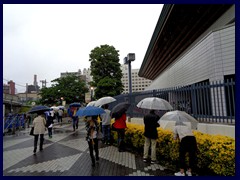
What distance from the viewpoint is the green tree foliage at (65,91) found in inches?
1413

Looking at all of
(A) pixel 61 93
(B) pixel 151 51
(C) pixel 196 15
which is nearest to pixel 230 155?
(C) pixel 196 15

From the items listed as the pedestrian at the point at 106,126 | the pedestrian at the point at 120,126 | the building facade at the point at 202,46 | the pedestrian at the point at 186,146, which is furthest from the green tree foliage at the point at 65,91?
the pedestrian at the point at 186,146

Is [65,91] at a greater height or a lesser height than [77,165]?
greater

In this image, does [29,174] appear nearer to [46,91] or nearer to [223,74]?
[223,74]

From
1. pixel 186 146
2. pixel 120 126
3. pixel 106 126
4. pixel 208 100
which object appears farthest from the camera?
pixel 106 126

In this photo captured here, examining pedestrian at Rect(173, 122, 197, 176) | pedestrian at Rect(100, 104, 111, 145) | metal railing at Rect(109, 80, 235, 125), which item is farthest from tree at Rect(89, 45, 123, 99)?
pedestrian at Rect(173, 122, 197, 176)

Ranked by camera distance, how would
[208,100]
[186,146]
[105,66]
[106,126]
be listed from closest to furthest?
[186,146], [208,100], [106,126], [105,66]

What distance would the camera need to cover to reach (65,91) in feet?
119

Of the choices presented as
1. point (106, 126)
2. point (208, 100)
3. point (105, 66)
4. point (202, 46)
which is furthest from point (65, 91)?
point (208, 100)

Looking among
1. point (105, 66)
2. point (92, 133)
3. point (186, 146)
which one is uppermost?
point (105, 66)

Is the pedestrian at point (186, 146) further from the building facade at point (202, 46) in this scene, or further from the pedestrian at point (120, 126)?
the pedestrian at point (120, 126)

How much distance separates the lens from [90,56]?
2775cm

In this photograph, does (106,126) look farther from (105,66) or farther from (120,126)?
(105,66)

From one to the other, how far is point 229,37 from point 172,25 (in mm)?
5514
